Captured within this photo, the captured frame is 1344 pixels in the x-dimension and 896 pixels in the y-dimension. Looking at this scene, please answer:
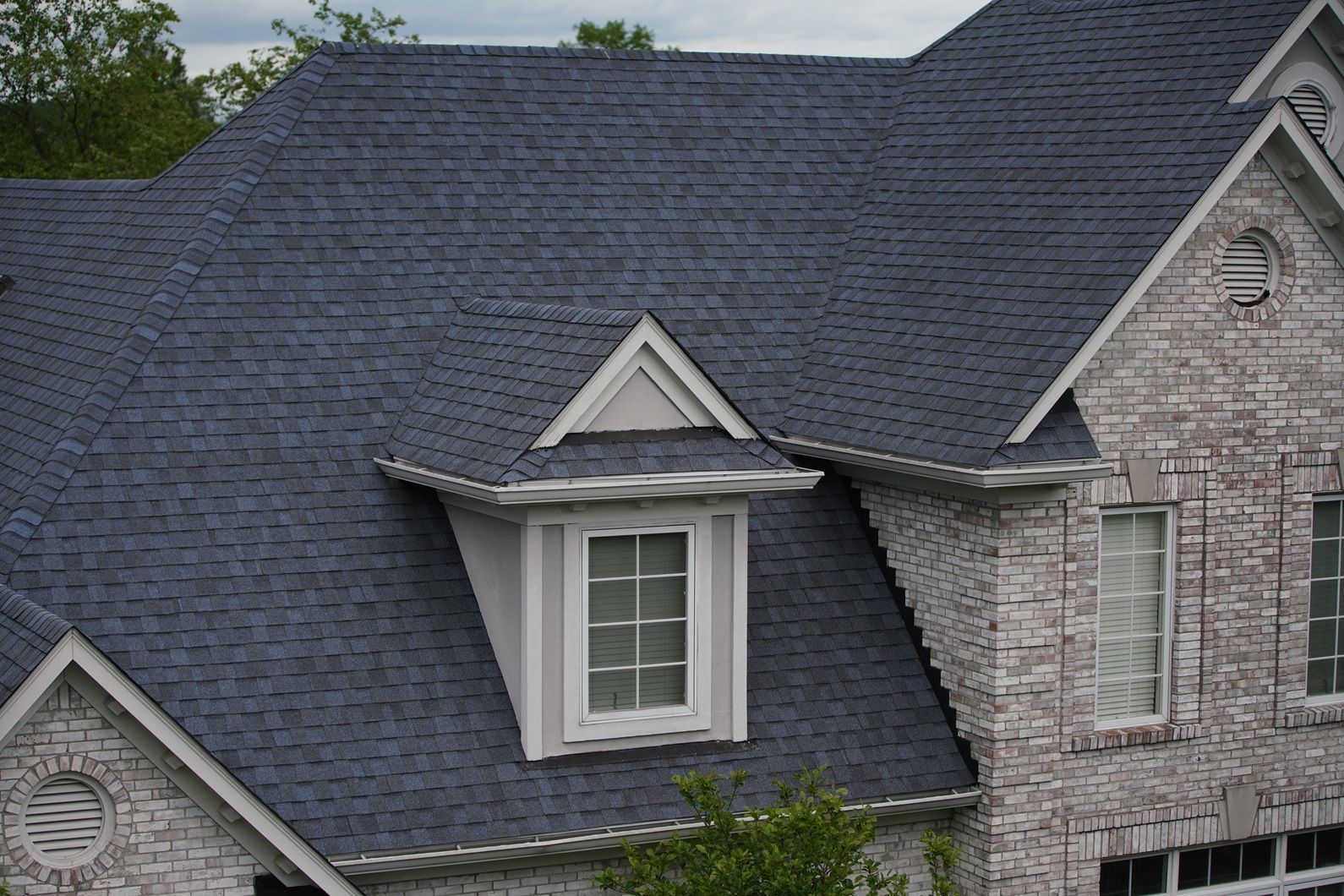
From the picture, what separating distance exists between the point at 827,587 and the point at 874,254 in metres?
3.77

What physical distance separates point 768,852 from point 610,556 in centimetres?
296

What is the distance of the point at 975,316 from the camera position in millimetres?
15789

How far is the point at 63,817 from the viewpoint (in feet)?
38.9

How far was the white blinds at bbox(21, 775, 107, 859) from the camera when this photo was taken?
11758 millimetres

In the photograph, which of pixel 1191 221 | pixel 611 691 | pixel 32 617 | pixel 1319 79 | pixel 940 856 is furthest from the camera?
pixel 1319 79

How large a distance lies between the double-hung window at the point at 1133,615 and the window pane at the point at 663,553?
12.2 feet

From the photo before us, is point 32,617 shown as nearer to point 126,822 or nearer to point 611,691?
point 126,822

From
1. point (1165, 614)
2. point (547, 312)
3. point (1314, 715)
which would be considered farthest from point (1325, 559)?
→ point (547, 312)

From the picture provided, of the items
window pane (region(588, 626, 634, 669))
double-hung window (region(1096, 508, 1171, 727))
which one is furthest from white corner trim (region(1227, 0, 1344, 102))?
window pane (region(588, 626, 634, 669))

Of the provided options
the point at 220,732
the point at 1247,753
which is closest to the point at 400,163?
the point at 220,732

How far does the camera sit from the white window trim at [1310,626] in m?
16.2

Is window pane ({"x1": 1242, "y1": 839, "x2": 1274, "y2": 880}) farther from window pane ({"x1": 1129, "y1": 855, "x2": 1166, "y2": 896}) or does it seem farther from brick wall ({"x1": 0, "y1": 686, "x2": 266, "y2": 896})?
brick wall ({"x1": 0, "y1": 686, "x2": 266, "y2": 896})

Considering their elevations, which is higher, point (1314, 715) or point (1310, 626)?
point (1310, 626)

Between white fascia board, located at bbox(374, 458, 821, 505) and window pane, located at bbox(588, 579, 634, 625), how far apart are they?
0.74 metres
